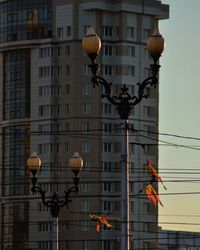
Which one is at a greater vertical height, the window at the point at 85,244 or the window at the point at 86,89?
the window at the point at 86,89

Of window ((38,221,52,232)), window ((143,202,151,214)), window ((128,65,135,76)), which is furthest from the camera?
window ((143,202,151,214))

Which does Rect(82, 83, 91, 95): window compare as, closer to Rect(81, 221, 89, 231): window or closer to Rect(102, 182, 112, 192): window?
Rect(102, 182, 112, 192): window

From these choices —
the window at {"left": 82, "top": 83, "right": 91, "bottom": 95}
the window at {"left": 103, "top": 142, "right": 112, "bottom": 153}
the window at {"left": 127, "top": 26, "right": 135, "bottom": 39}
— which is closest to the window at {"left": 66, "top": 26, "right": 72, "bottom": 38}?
the window at {"left": 82, "top": 83, "right": 91, "bottom": 95}

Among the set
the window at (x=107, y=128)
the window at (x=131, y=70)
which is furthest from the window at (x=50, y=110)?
the window at (x=131, y=70)

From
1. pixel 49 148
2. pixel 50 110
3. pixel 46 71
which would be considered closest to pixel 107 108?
pixel 50 110

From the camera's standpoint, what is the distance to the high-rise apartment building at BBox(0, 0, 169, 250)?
155750 millimetres

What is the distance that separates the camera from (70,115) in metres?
156

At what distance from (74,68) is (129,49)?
6233mm

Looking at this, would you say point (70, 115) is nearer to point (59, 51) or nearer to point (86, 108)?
point (86, 108)

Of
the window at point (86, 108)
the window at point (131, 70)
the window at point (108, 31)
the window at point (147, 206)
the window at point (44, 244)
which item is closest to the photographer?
the window at point (44, 244)

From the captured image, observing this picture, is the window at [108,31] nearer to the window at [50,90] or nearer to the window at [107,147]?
the window at [50,90]

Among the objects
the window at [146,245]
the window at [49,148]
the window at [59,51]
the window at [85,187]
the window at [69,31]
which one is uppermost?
the window at [69,31]

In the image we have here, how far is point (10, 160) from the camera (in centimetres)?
16200

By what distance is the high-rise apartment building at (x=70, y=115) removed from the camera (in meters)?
156
